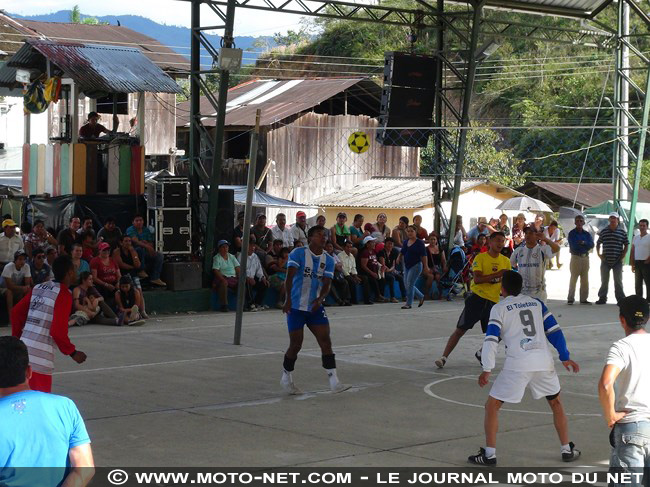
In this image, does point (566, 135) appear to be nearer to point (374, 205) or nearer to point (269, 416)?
point (374, 205)

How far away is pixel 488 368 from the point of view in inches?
319

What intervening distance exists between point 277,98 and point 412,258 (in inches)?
947

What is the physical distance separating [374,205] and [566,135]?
17.9 meters

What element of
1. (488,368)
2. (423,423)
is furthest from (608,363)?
(423,423)

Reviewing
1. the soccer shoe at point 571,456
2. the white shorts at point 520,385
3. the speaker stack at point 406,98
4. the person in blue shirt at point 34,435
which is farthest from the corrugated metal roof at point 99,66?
the person in blue shirt at point 34,435

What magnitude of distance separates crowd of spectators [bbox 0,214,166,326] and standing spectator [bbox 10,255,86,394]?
834 centimetres

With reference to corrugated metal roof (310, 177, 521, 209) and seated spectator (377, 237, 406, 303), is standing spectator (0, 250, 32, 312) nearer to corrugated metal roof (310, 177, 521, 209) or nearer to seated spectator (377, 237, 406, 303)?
seated spectator (377, 237, 406, 303)

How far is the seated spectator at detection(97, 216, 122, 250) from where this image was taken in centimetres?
1928

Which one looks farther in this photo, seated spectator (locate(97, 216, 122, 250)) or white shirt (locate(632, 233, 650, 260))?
white shirt (locate(632, 233, 650, 260))

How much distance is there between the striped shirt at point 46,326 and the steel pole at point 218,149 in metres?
11.6

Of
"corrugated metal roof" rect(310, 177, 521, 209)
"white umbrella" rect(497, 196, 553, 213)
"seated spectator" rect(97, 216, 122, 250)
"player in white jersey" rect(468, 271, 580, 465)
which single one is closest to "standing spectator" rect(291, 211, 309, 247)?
"seated spectator" rect(97, 216, 122, 250)

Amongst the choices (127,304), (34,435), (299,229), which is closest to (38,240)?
(127,304)

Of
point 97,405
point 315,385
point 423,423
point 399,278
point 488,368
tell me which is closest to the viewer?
point 488,368

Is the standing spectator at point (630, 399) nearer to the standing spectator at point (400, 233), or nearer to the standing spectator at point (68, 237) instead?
the standing spectator at point (68, 237)
